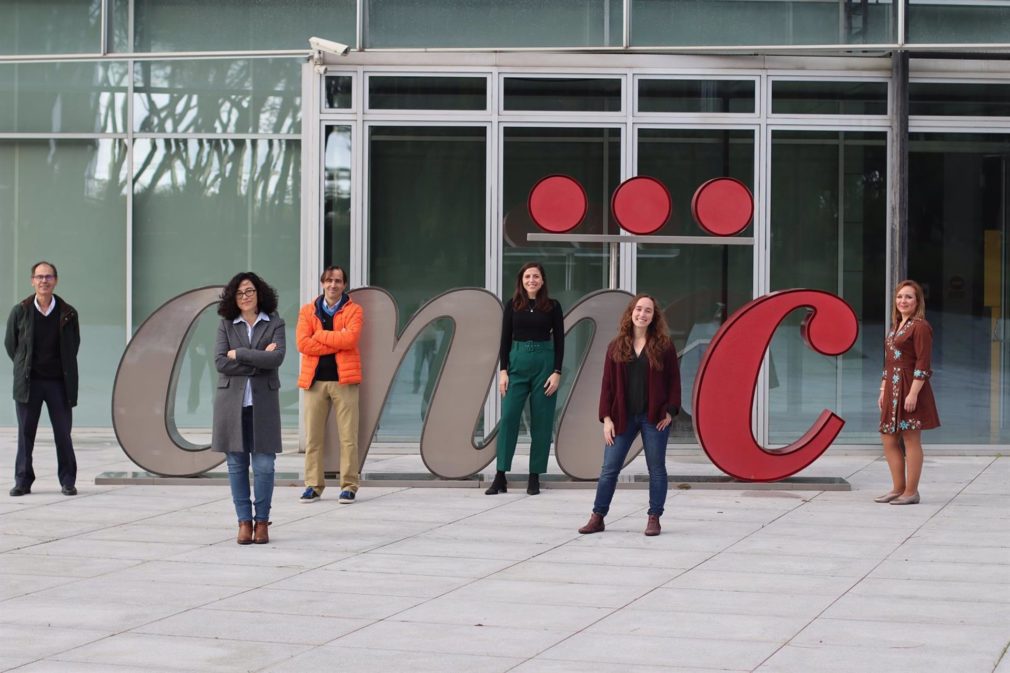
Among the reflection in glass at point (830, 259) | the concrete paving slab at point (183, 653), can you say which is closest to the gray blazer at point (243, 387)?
the concrete paving slab at point (183, 653)

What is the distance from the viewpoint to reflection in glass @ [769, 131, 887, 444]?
14.6 m

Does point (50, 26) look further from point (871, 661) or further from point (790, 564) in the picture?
point (871, 661)

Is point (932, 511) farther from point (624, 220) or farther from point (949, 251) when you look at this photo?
point (949, 251)

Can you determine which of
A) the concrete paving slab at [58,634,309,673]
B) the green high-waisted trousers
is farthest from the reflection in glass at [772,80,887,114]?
the concrete paving slab at [58,634,309,673]

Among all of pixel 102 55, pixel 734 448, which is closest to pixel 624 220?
pixel 734 448

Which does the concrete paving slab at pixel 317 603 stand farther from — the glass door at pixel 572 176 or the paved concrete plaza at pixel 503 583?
the glass door at pixel 572 176

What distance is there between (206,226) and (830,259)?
260 inches

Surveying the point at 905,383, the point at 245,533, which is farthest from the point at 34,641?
the point at 905,383

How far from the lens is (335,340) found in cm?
1092

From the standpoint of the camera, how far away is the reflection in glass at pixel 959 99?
572 inches

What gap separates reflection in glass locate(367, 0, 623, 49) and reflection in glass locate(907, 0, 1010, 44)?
2980 millimetres

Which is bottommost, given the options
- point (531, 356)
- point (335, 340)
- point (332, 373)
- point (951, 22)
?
point (332, 373)

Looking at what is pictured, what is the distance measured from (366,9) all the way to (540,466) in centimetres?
538

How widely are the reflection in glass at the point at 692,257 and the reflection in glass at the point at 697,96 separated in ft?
0.74
